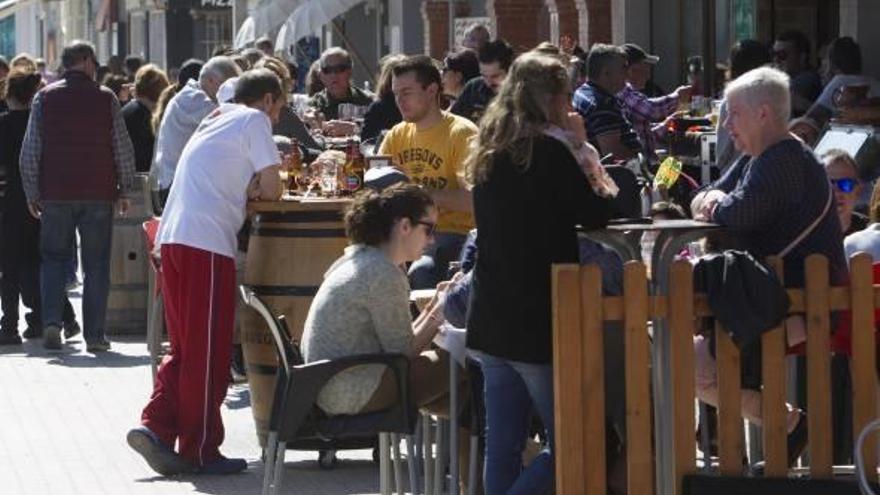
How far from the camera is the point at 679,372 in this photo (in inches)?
255

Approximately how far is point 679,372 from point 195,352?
337 cm

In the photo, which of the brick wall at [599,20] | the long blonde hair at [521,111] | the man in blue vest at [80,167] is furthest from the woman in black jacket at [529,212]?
the brick wall at [599,20]

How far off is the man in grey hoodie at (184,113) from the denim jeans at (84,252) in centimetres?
143

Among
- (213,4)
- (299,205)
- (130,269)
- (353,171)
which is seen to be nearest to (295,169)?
(353,171)

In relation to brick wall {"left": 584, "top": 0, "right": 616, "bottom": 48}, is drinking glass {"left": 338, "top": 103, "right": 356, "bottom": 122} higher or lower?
lower

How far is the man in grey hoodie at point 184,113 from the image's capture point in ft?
39.7

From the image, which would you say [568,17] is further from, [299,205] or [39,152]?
[299,205]

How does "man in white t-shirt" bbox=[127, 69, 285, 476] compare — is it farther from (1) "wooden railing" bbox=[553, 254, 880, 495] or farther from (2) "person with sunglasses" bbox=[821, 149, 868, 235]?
(1) "wooden railing" bbox=[553, 254, 880, 495]

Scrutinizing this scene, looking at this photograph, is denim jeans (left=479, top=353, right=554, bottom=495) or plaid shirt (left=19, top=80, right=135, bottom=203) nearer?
denim jeans (left=479, top=353, right=554, bottom=495)

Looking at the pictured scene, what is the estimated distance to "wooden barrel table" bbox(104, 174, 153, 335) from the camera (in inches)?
572

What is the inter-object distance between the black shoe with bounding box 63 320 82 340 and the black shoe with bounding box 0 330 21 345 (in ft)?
1.22

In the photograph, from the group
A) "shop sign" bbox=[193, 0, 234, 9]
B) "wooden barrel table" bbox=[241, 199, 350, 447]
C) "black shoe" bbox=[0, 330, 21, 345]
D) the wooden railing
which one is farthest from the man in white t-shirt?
"shop sign" bbox=[193, 0, 234, 9]

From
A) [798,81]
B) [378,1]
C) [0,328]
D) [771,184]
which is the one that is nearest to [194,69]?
[0,328]

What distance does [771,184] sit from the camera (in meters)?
6.86
